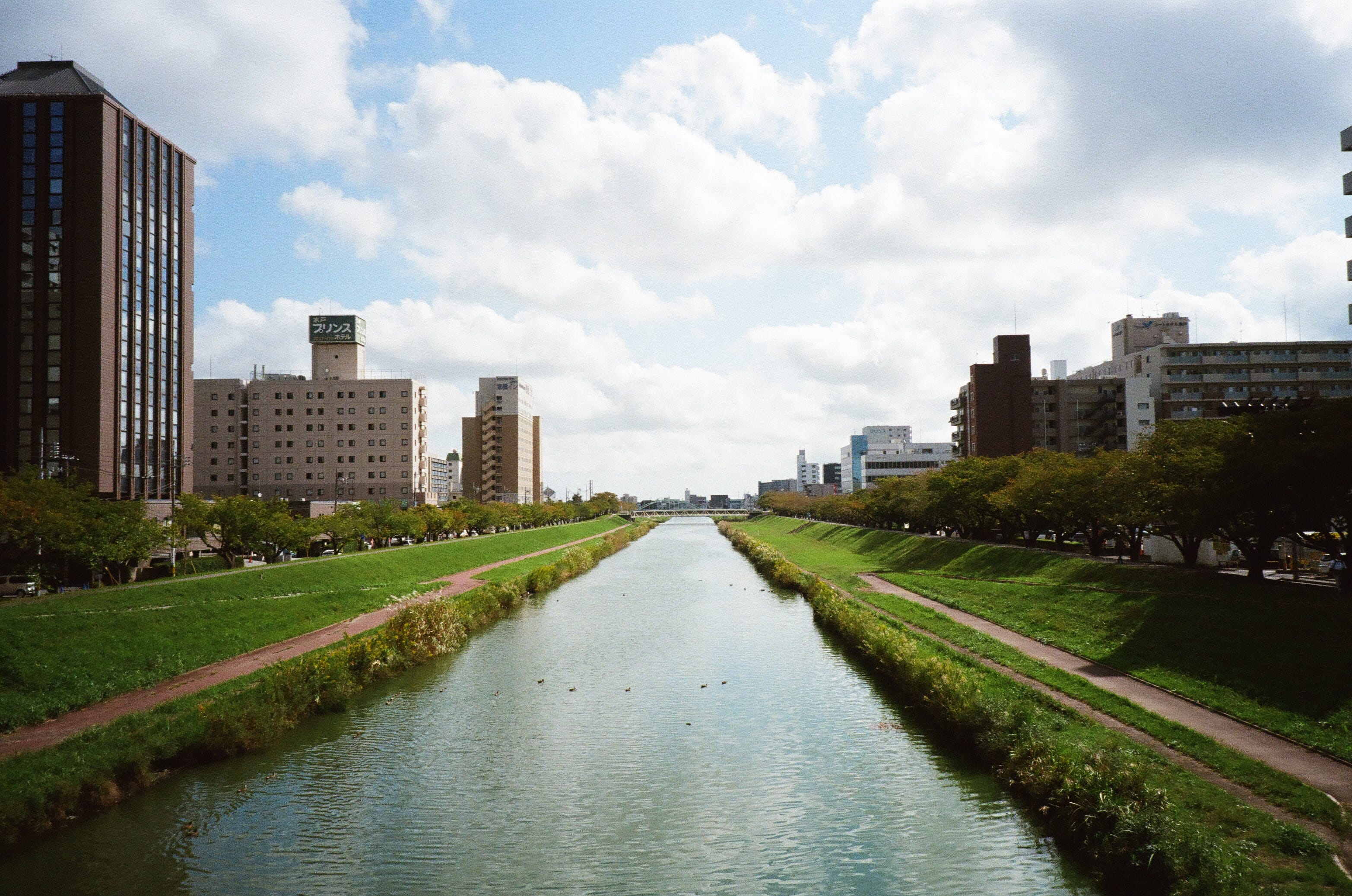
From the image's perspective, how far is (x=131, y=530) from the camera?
129ft

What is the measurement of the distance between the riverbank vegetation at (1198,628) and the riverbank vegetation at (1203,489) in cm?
251

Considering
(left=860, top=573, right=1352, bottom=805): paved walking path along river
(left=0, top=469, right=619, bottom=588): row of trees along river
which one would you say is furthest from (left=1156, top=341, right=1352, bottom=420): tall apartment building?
(left=0, top=469, right=619, bottom=588): row of trees along river

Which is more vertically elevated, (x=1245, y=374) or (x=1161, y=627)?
(x=1245, y=374)

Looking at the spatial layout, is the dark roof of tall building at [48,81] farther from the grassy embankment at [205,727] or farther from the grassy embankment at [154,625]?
the grassy embankment at [205,727]

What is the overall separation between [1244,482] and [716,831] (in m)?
23.8

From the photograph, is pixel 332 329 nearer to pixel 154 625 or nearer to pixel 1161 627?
pixel 154 625

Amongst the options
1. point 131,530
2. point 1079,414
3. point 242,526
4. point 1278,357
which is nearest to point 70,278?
point 242,526

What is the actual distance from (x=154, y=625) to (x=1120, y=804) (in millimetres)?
30818

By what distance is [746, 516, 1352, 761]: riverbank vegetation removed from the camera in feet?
62.5

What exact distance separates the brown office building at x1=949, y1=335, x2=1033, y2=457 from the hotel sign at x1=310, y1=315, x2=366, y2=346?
95.7 meters

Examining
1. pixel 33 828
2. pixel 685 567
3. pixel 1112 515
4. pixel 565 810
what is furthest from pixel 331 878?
pixel 685 567

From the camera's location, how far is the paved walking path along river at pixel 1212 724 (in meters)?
14.8

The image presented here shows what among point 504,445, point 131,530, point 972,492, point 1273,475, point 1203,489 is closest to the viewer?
point 1273,475

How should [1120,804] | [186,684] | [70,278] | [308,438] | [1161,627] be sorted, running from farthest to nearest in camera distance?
[308,438] < [70,278] < [1161,627] < [186,684] < [1120,804]
